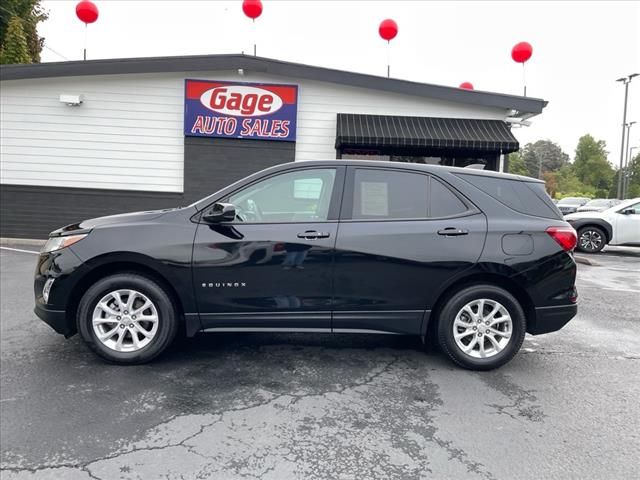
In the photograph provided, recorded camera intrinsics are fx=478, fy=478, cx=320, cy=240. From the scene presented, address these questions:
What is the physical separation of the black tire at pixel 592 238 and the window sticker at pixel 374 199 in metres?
10.3

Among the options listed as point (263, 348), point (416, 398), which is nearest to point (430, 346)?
point (416, 398)

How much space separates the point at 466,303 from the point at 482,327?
0.81 feet

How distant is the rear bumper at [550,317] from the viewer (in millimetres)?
3992

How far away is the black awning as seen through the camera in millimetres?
10188

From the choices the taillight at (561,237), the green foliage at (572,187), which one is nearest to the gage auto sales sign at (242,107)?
the taillight at (561,237)

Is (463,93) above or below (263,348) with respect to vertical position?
above

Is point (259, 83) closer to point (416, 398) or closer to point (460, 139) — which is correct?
point (460, 139)

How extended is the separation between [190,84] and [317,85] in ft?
9.39

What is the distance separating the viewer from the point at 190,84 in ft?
35.3

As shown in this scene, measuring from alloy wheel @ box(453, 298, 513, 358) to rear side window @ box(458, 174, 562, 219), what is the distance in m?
0.86

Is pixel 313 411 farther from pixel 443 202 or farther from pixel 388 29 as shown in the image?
pixel 388 29

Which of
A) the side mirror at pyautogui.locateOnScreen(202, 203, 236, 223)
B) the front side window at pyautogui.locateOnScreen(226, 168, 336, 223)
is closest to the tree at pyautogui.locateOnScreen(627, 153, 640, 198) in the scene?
the front side window at pyautogui.locateOnScreen(226, 168, 336, 223)

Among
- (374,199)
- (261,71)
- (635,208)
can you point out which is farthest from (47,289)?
(635,208)

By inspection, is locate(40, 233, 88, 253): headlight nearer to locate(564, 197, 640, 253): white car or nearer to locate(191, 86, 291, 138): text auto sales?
locate(191, 86, 291, 138): text auto sales
